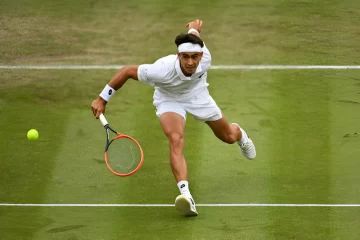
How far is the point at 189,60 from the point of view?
425 inches

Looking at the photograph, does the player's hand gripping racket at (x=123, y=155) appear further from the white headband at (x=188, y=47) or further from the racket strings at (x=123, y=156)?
the white headband at (x=188, y=47)

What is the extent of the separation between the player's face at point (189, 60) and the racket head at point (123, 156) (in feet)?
3.38

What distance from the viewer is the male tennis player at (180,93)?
35.4ft

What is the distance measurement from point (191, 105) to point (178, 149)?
2.32 feet

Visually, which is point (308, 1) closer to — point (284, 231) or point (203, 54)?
point (203, 54)

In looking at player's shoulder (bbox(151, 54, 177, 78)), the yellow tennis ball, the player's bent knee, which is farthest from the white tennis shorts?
the yellow tennis ball

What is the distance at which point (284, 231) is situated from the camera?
34.6ft

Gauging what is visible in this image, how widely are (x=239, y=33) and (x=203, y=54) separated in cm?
478

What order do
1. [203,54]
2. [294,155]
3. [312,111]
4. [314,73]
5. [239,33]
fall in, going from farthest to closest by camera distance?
[239,33], [314,73], [312,111], [294,155], [203,54]

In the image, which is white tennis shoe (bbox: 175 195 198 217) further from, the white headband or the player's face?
the white headband

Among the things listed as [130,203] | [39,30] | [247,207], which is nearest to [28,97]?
[39,30]

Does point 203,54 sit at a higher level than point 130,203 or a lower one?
higher

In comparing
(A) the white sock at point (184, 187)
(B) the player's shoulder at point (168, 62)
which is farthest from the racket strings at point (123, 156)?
(B) the player's shoulder at point (168, 62)

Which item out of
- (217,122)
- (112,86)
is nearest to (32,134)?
(112,86)
